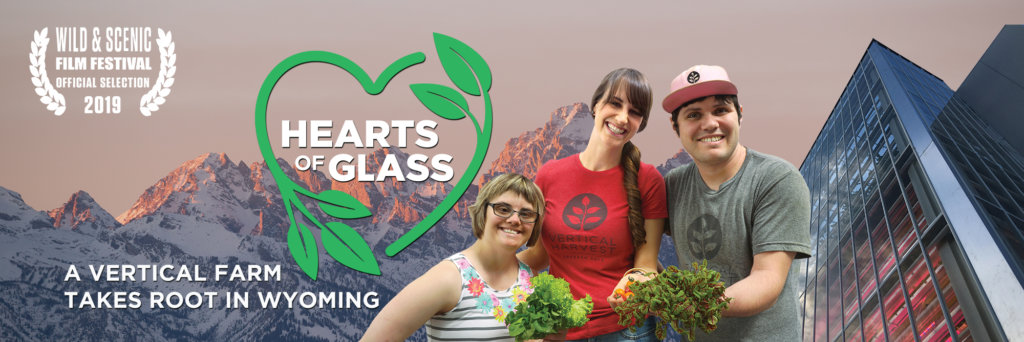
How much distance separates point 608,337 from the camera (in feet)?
10.1

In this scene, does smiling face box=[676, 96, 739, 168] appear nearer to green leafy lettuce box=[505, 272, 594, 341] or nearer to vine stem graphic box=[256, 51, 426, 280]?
green leafy lettuce box=[505, 272, 594, 341]

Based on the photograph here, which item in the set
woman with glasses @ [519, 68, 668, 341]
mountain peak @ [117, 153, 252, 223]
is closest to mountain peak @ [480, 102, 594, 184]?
mountain peak @ [117, 153, 252, 223]

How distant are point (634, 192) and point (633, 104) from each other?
1.30 feet

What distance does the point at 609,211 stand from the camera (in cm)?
317

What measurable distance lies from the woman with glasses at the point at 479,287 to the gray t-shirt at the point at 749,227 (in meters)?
0.66

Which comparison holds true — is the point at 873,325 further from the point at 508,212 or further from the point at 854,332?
the point at 508,212

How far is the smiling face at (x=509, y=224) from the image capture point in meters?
3.01

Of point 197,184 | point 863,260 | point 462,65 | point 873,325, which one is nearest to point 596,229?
point 873,325

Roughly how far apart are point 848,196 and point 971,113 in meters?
5.35

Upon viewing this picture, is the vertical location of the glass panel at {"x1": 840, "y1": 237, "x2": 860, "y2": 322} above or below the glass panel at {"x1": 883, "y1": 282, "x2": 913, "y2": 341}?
below

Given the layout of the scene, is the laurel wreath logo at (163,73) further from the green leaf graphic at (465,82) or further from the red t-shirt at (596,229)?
the red t-shirt at (596,229)

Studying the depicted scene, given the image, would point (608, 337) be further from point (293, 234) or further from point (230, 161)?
point (230, 161)

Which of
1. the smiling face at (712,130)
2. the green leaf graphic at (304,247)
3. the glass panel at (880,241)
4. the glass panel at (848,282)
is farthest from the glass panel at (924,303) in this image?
the green leaf graphic at (304,247)

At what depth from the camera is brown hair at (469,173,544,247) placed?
3016mm
